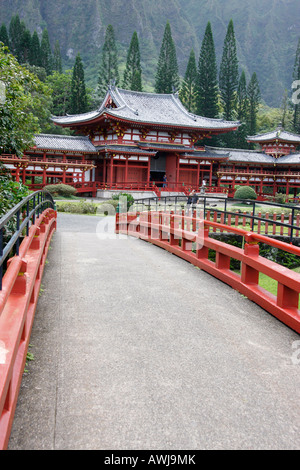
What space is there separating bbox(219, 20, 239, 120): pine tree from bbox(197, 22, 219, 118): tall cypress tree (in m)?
2.60

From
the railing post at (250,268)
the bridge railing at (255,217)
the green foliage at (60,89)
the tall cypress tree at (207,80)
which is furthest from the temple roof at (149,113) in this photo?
the railing post at (250,268)

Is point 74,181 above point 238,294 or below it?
above

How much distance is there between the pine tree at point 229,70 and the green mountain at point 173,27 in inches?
2492

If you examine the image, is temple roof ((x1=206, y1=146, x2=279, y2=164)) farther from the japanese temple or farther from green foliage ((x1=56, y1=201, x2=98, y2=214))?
green foliage ((x1=56, y1=201, x2=98, y2=214))

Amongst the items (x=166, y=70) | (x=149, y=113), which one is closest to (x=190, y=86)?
(x=166, y=70)

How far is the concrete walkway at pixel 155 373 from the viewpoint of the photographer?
2943mm

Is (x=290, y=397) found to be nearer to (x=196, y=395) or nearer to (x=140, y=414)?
(x=196, y=395)

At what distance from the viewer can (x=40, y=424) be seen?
3.00 meters

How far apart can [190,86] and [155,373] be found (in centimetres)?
6398

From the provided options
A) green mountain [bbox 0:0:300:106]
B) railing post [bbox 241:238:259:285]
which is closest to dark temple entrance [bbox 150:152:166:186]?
railing post [bbox 241:238:259:285]

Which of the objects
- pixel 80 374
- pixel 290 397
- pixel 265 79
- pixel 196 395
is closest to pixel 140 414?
pixel 196 395

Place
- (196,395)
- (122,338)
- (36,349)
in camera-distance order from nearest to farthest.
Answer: (196,395) < (36,349) < (122,338)

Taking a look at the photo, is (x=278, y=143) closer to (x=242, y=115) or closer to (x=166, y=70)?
(x=242, y=115)
